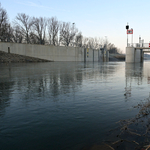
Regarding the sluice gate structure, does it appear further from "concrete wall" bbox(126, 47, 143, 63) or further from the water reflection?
the water reflection

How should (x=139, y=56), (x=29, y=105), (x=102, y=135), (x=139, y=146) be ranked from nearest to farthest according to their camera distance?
(x=139, y=146)
(x=102, y=135)
(x=29, y=105)
(x=139, y=56)

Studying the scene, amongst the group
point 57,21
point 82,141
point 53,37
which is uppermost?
point 57,21

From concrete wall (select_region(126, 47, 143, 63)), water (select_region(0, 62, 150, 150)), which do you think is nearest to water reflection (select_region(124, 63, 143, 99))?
water (select_region(0, 62, 150, 150))

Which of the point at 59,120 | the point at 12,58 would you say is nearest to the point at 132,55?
the point at 12,58

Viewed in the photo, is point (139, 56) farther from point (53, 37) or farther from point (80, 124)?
point (80, 124)

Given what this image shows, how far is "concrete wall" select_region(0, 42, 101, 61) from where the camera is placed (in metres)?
58.7

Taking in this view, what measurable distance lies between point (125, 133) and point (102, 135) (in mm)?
581

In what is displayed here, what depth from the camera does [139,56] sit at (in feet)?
196

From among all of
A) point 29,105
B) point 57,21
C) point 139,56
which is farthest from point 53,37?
point 29,105

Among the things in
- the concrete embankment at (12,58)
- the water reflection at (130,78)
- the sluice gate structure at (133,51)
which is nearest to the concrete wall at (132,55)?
the sluice gate structure at (133,51)

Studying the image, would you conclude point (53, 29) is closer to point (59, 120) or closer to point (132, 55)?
point (132, 55)

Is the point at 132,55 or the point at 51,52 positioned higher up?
the point at 51,52

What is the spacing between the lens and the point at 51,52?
66438mm

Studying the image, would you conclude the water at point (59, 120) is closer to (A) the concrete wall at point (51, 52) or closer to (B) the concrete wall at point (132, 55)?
(B) the concrete wall at point (132, 55)
